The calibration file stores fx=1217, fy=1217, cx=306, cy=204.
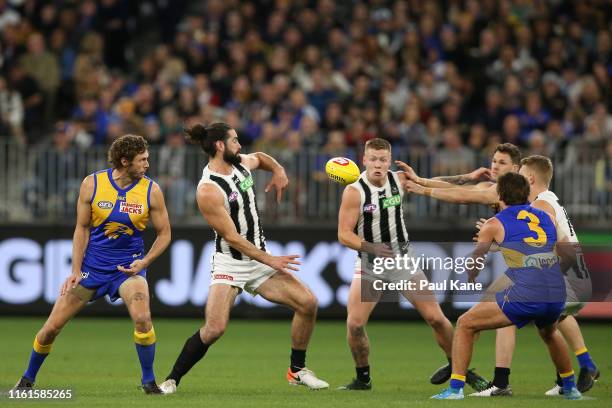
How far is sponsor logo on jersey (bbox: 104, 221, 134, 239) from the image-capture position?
10.7 m

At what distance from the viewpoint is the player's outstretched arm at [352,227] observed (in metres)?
11.0

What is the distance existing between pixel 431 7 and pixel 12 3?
7.87 meters

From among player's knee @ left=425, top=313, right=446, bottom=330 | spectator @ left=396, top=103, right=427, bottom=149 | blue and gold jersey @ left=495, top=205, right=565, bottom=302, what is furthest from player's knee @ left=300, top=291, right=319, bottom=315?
spectator @ left=396, top=103, right=427, bottom=149

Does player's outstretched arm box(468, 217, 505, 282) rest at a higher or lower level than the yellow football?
lower

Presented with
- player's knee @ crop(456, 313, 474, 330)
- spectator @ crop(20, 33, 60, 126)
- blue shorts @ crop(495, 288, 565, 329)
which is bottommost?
player's knee @ crop(456, 313, 474, 330)

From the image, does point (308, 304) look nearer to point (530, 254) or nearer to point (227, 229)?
point (227, 229)

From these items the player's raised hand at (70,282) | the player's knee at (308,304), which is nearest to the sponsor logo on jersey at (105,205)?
the player's raised hand at (70,282)

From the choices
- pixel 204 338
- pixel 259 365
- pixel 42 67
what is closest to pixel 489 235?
pixel 204 338

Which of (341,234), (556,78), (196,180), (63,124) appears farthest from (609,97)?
(341,234)

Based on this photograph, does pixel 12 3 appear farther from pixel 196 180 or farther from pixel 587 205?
pixel 587 205

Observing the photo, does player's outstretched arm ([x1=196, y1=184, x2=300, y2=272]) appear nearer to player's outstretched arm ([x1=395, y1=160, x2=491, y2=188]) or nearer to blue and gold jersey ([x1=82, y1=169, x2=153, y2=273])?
blue and gold jersey ([x1=82, y1=169, x2=153, y2=273])

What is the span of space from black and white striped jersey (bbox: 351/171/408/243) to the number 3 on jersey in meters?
1.70

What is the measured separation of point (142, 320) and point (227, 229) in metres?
1.16

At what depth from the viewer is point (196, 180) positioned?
717 inches
